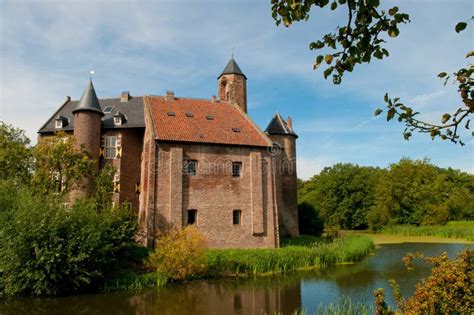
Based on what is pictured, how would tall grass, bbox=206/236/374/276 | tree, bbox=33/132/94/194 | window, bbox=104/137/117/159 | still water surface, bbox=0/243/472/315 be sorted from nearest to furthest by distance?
1. still water surface, bbox=0/243/472/315
2. tall grass, bbox=206/236/374/276
3. tree, bbox=33/132/94/194
4. window, bbox=104/137/117/159

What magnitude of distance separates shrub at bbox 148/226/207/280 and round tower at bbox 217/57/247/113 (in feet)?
44.8

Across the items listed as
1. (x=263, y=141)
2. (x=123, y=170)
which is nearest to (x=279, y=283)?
(x=263, y=141)

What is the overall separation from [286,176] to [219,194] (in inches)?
335

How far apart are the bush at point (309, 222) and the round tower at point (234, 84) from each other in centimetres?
1188

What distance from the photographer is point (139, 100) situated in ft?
88.7

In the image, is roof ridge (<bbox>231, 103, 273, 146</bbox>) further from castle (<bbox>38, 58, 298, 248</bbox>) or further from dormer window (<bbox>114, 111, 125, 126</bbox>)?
dormer window (<bbox>114, 111, 125, 126</bbox>)

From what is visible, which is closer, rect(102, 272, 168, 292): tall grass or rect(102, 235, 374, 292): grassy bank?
rect(102, 272, 168, 292): tall grass

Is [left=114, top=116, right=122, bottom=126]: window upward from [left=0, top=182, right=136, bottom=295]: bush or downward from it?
upward

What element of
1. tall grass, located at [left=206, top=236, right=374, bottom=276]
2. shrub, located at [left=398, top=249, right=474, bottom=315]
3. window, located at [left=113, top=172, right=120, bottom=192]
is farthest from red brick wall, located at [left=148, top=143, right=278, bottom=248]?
shrub, located at [left=398, top=249, right=474, bottom=315]

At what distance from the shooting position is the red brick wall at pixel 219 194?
21234 millimetres

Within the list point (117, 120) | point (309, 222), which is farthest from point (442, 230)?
point (117, 120)

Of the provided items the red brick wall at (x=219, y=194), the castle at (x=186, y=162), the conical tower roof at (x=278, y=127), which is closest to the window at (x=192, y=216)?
the castle at (x=186, y=162)

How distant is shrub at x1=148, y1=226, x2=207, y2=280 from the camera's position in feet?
54.1

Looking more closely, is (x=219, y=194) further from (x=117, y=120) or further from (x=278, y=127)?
(x=278, y=127)
